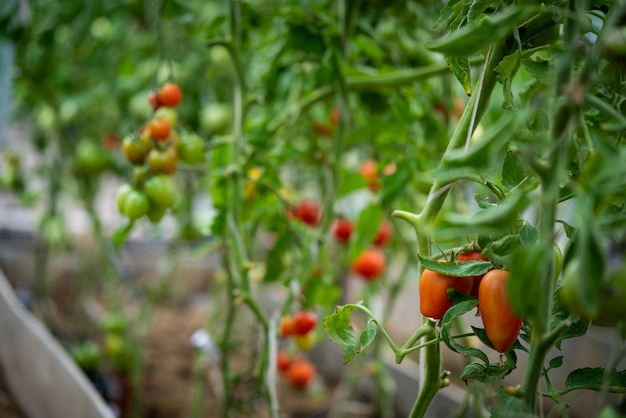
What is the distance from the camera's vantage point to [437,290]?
1.26 feet

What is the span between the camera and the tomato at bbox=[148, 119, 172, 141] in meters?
0.66

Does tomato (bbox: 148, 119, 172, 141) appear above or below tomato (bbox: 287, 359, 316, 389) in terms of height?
above

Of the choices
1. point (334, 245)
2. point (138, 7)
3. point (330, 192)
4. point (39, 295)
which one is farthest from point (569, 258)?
point (39, 295)

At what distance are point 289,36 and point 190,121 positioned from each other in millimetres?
903

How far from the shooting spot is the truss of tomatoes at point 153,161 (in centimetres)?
65

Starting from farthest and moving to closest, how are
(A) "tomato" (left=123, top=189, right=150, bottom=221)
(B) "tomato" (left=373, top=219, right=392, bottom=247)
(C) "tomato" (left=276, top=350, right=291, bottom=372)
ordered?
(C) "tomato" (left=276, top=350, right=291, bottom=372), (B) "tomato" (left=373, top=219, right=392, bottom=247), (A) "tomato" (left=123, top=189, right=150, bottom=221)

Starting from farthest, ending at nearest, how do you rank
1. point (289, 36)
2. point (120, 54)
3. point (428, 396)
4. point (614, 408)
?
point (120, 54) → point (289, 36) → point (428, 396) → point (614, 408)

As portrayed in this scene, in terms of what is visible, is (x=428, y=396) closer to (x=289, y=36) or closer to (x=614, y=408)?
(x=614, y=408)

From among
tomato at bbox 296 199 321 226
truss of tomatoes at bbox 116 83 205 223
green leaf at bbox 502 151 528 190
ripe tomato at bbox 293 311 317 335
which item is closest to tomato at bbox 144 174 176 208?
truss of tomatoes at bbox 116 83 205 223

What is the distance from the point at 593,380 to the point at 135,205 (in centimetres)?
50

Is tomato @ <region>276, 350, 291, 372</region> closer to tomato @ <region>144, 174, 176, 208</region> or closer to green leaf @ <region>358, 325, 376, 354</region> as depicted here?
tomato @ <region>144, 174, 176, 208</region>

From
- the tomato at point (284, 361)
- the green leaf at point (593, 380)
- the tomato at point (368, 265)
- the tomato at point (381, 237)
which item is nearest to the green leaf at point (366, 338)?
the green leaf at point (593, 380)

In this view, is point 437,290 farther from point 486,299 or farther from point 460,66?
point 460,66

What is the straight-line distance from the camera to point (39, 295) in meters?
1.65
